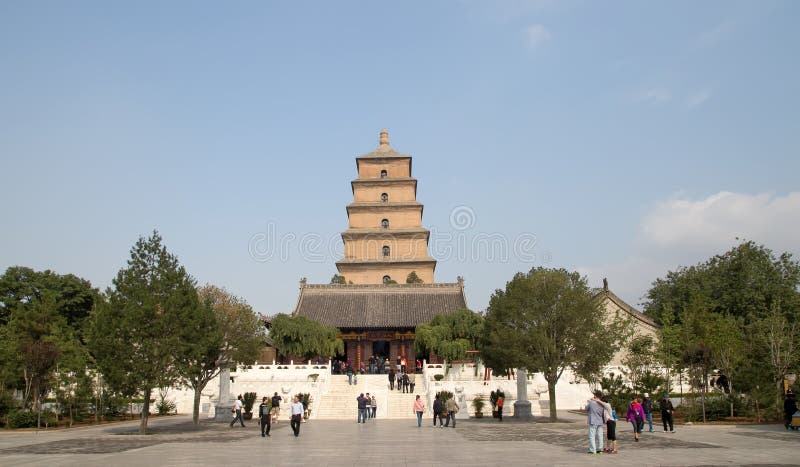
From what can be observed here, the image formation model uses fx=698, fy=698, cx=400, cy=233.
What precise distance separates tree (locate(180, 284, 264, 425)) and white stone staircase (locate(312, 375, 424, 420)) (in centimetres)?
484

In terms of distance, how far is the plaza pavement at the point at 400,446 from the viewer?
1209 centimetres

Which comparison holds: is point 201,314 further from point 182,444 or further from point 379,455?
point 379,455

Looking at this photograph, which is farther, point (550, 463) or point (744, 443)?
point (744, 443)

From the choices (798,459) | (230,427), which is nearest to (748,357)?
(798,459)

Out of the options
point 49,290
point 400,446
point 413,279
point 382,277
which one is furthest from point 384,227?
point 400,446

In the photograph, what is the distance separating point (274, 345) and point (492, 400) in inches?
673

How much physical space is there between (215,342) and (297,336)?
18188 mm

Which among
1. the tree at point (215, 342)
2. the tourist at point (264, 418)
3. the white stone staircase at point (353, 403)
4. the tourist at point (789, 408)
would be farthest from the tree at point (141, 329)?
the tourist at point (789, 408)

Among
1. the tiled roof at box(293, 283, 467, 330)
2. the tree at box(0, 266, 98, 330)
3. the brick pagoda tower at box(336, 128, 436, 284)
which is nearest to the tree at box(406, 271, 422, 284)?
the brick pagoda tower at box(336, 128, 436, 284)

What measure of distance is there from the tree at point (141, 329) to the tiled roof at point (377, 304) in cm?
2431

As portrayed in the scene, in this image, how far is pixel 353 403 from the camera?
1105 inches

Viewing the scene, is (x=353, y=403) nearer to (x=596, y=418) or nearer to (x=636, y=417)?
(x=636, y=417)

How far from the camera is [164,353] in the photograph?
18547mm

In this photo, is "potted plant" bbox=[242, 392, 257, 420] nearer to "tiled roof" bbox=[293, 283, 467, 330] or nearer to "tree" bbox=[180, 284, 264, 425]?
"tree" bbox=[180, 284, 264, 425]
